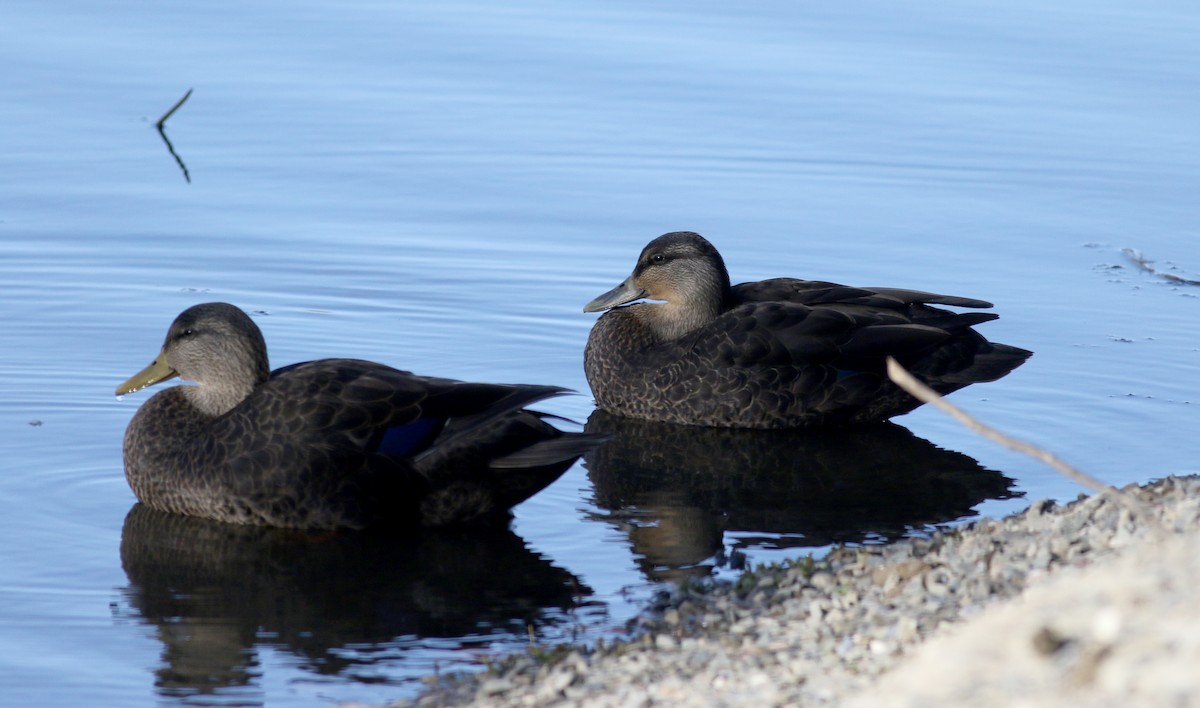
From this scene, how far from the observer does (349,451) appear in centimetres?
790

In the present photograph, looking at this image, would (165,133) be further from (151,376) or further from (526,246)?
(151,376)

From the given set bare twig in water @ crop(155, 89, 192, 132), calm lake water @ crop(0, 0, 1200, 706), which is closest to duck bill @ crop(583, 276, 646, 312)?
calm lake water @ crop(0, 0, 1200, 706)

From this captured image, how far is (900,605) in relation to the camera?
6.24 meters

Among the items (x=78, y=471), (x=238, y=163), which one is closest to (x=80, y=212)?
(x=238, y=163)

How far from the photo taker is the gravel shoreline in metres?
4.23

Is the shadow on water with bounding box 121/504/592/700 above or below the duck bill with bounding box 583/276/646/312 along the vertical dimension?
below

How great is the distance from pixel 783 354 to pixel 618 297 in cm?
128

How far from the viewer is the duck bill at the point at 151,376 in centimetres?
866

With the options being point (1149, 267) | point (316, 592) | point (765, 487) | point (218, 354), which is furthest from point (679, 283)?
point (1149, 267)

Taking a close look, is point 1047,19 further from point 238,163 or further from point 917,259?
point 238,163

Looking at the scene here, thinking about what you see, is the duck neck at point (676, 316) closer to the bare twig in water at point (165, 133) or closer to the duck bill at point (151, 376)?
the duck bill at point (151, 376)

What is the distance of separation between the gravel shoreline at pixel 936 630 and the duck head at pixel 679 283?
2800mm

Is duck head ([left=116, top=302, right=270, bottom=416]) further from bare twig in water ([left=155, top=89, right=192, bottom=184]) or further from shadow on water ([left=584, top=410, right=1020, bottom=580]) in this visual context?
bare twig in water ([left=155, top=89, right=192, bottom=184])

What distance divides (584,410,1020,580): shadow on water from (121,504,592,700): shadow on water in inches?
26.9
